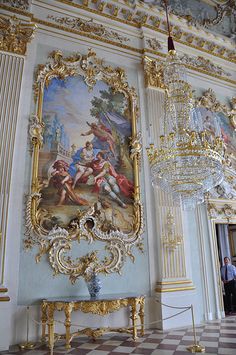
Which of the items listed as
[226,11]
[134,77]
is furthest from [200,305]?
[226,11]

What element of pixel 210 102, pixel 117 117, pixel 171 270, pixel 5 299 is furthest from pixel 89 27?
pixel 5 299

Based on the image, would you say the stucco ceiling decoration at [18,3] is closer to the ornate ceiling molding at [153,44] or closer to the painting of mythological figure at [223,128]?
the ornate ceiling molding at [153,44]

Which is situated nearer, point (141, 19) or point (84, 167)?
point (84, 167)

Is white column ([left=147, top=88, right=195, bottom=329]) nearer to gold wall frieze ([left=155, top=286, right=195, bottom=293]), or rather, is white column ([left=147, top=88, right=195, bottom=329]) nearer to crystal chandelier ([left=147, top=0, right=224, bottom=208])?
gold wall frieze ([left=155, top=286, right=195, bottom=293])

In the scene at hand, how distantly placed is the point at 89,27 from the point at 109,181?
3993 millimetres

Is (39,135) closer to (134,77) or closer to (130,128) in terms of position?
(130,128)

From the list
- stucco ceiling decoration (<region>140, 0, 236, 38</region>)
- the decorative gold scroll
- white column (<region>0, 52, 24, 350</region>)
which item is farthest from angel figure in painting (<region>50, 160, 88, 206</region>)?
stucco ceiling decoration (<region>140, 0, 236, 38</region>)

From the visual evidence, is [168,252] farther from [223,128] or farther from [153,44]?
[153,44]

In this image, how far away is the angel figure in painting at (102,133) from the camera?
7.05 meters

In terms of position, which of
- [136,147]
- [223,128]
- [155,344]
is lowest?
[155,344]

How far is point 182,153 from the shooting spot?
16.6 feet

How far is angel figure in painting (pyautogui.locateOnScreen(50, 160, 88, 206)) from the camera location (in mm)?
6266

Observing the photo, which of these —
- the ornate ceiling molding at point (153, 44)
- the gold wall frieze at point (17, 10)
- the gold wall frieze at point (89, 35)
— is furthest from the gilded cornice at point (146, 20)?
the gold wall frieze at point (17, 10)

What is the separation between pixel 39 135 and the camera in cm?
635
